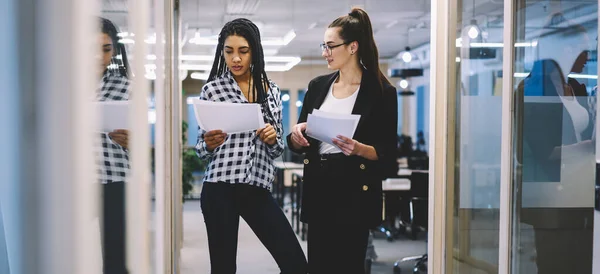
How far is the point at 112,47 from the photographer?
994 mm

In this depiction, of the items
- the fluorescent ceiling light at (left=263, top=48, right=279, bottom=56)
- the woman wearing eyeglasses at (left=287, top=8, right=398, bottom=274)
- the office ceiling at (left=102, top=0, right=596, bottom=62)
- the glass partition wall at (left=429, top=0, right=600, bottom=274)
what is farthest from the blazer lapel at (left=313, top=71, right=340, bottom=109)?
the fluorescent ceiling light at (left=263, top=48, right=279, bottom=56)

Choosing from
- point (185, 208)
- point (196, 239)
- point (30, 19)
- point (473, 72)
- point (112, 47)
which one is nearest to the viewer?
point (30, 19)

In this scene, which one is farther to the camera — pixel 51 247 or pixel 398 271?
pixel 398 271

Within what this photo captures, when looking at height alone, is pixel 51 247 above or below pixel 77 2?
below

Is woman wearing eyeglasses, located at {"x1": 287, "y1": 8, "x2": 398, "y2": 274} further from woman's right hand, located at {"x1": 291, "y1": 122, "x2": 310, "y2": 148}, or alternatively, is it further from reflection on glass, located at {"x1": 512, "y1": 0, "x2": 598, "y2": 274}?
reflection on glass, located at {"x1": 512, "y1": 0, "x2": 598, "y2": 274}

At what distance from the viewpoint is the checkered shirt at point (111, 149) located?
0.88m

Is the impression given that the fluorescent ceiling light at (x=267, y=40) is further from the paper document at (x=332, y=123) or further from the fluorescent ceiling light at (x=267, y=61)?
the paper document at (x=332, y=123)

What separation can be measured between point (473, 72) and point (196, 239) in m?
2.00

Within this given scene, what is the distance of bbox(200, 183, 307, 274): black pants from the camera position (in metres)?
2.84

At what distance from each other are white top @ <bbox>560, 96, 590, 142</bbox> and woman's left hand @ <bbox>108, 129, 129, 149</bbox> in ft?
6.25

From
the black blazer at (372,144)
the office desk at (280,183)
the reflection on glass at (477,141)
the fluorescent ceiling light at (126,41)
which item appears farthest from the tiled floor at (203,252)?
the fluorescent ceiling light at (126,41)

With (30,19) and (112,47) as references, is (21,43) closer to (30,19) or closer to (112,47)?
(30,19)

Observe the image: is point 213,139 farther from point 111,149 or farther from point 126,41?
point 111,149

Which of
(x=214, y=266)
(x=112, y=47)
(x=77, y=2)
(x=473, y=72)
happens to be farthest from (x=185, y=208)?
(x=77, y=2)
